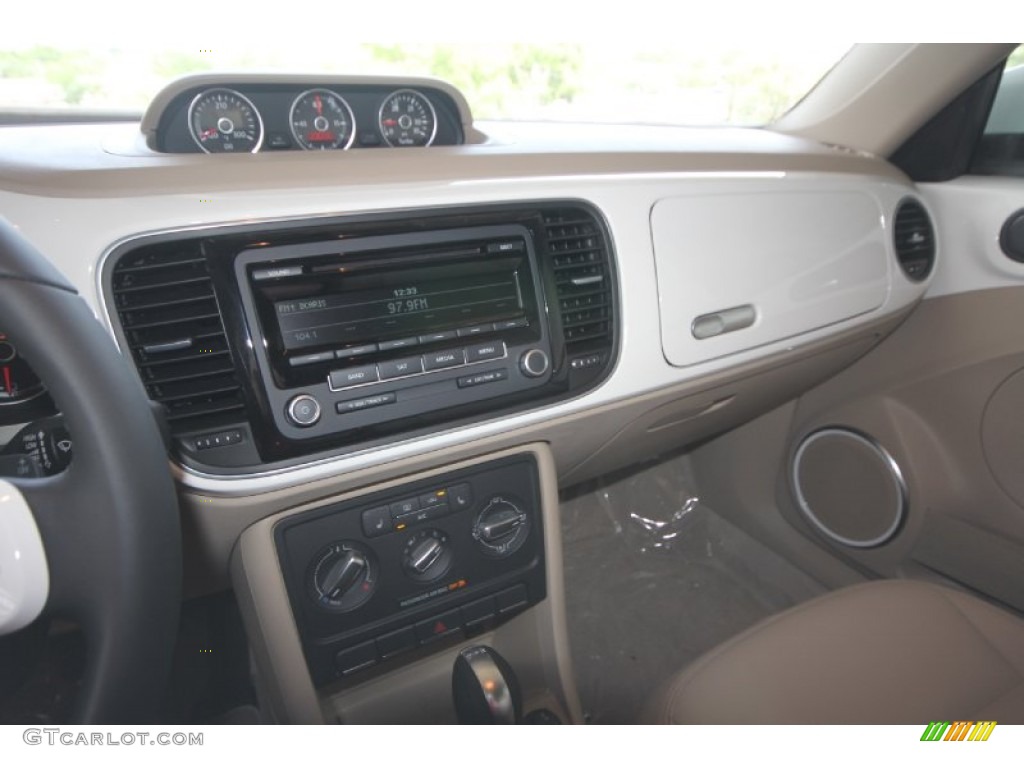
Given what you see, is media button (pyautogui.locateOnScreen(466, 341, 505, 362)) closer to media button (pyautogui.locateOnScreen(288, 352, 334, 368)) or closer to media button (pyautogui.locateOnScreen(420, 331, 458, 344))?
media button (pyautogui.locateOnScreen(420, 331, 458, 344))

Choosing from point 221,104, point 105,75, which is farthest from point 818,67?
point 105,75

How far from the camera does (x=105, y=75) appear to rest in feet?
3.40

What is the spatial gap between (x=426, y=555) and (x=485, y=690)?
8.7 inches

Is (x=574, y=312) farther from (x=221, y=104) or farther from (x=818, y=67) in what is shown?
(x=818, y=67)

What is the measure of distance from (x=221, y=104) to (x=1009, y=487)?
5.29 feet

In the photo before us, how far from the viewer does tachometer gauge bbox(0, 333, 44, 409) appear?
0.71 meters

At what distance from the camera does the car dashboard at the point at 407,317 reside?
0.79 meters

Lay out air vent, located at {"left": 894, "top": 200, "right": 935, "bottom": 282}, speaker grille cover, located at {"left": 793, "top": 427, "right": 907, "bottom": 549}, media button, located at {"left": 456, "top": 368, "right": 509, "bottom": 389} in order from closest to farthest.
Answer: media button, located at {"left": 456, "top": 368, "right": 509, "bottom": 389} < air vent, located at {"left": 894, "top": 200, "right": 935, "bottom": 282} < speaker grille cover, located at {"left": 793, "top": 427, "right": 907, "bottom": 549}

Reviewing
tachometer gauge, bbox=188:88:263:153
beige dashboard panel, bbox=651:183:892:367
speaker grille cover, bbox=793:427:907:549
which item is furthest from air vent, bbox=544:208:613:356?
speaker grille cover, bbox=793:427:907:549

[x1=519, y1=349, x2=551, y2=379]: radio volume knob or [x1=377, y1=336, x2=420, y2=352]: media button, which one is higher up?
[x1=377, y1=336, x2=420, y2=352]: media button

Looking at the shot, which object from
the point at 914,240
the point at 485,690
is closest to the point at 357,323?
the point at 485,690

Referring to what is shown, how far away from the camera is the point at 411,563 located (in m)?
1.06

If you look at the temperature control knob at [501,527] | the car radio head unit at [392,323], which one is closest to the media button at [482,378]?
the car radio head unit at [392,323]
